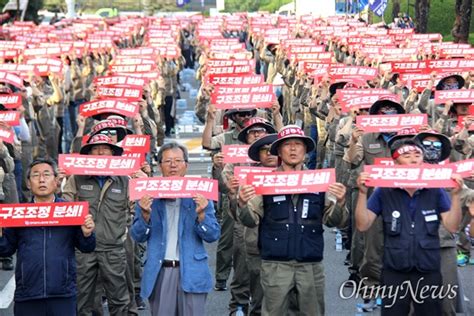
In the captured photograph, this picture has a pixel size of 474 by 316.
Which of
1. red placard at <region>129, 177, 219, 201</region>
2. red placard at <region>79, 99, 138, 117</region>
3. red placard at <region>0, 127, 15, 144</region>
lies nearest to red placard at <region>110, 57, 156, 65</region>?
red placard at <region>79, 99, 138, 117</region>

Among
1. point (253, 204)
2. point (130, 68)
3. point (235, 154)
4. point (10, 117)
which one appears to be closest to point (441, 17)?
point (130, 68)

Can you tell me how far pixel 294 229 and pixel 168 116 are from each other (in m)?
16.9

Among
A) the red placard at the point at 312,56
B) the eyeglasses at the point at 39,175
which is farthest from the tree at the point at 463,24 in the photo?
the eyeglasses at the point at 39,175

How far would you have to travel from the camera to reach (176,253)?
1001 centimetres

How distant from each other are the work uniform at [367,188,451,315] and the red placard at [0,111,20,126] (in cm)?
592

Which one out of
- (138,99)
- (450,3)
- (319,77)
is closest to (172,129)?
(319,77)

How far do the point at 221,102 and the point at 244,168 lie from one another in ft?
14.3

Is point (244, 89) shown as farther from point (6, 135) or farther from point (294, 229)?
point (294, 229)

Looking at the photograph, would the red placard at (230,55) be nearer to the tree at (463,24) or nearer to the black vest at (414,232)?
the tree at (463,24)

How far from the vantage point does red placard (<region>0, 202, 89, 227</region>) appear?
9.67m

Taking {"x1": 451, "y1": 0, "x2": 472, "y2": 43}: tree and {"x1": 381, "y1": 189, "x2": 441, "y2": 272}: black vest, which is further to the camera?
{"x1": 451, "y1": 0, "x2": 472, "y2": 43}: tree

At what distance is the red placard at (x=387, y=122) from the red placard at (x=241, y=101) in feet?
7.45

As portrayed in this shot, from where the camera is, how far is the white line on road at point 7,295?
13.4 metres

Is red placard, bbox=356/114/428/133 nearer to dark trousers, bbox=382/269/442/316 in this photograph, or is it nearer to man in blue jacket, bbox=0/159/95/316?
dark trousers, bbox=382/269/442/316
